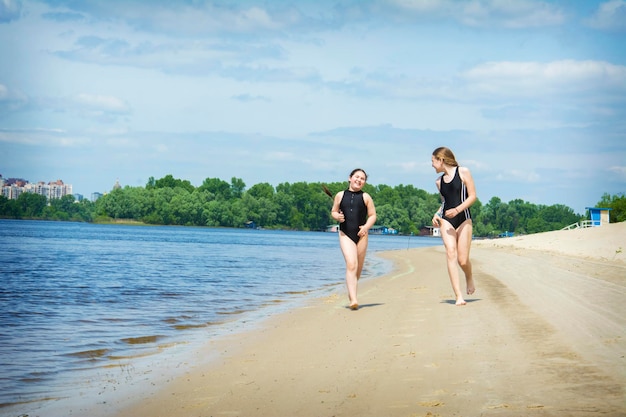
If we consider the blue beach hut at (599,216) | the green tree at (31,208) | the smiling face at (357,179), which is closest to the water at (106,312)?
the smiling face at (357,179)

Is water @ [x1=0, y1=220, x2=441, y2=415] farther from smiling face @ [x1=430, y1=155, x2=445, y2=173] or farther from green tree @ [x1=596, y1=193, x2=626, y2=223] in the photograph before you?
green tree @ [x1=596, y1=193, x2=626, y2=223]

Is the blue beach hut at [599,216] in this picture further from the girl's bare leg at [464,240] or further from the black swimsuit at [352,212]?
the black swimsuit at [352,212]

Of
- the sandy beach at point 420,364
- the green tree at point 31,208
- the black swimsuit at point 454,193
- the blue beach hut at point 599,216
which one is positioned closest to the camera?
the sandy beach at point 420,364

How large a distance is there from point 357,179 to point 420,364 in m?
4.58

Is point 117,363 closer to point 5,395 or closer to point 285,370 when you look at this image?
point 5,395

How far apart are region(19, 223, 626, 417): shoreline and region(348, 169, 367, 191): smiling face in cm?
206

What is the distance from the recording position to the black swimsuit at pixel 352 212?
11695 mm

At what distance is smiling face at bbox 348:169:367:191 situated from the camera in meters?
11.5

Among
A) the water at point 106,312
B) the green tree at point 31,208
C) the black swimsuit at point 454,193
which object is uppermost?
the green tree at point 31,208

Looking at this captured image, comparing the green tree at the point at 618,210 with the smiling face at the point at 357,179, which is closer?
the smiling face at the point at 357,179

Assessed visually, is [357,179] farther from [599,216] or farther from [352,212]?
[599,216]

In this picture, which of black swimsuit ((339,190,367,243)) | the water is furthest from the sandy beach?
black swimsuit ((339,190,367,243))

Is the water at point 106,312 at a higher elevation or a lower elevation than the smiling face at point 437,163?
lower

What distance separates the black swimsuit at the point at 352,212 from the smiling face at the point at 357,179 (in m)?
0.15
